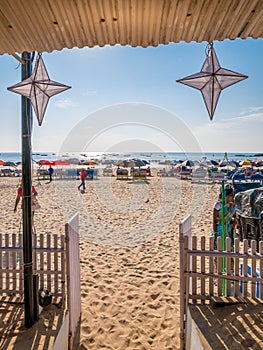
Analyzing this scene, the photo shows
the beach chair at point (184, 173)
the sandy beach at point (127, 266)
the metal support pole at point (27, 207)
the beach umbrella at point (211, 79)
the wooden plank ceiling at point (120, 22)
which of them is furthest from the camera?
the beach chair at point (184, 173)

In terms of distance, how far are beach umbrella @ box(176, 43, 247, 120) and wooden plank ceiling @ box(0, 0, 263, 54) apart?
23.6 inches

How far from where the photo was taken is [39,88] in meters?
3.12

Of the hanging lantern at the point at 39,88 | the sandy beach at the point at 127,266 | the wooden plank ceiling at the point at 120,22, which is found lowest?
the sandy beach at the point at 127,266

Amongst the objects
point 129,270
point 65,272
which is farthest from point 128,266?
point 65,272

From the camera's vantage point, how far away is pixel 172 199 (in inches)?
590

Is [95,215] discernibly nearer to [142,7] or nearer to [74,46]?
[74,46]

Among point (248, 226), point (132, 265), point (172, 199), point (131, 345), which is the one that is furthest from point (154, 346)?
point (172, 199)

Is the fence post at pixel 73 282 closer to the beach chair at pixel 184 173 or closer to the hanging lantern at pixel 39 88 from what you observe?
the hanging lantern at pixel 39 88

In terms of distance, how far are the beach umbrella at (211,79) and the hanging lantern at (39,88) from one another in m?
1.57

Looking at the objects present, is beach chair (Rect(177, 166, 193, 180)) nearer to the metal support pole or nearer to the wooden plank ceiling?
the metal support pole

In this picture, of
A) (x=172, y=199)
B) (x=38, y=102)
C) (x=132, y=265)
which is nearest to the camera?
(x=38, y=102)

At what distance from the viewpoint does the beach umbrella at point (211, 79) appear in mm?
3172

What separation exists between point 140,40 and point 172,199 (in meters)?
12.9

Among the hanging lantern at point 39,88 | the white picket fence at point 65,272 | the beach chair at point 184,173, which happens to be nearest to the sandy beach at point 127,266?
the white picket fence at point 65,272
